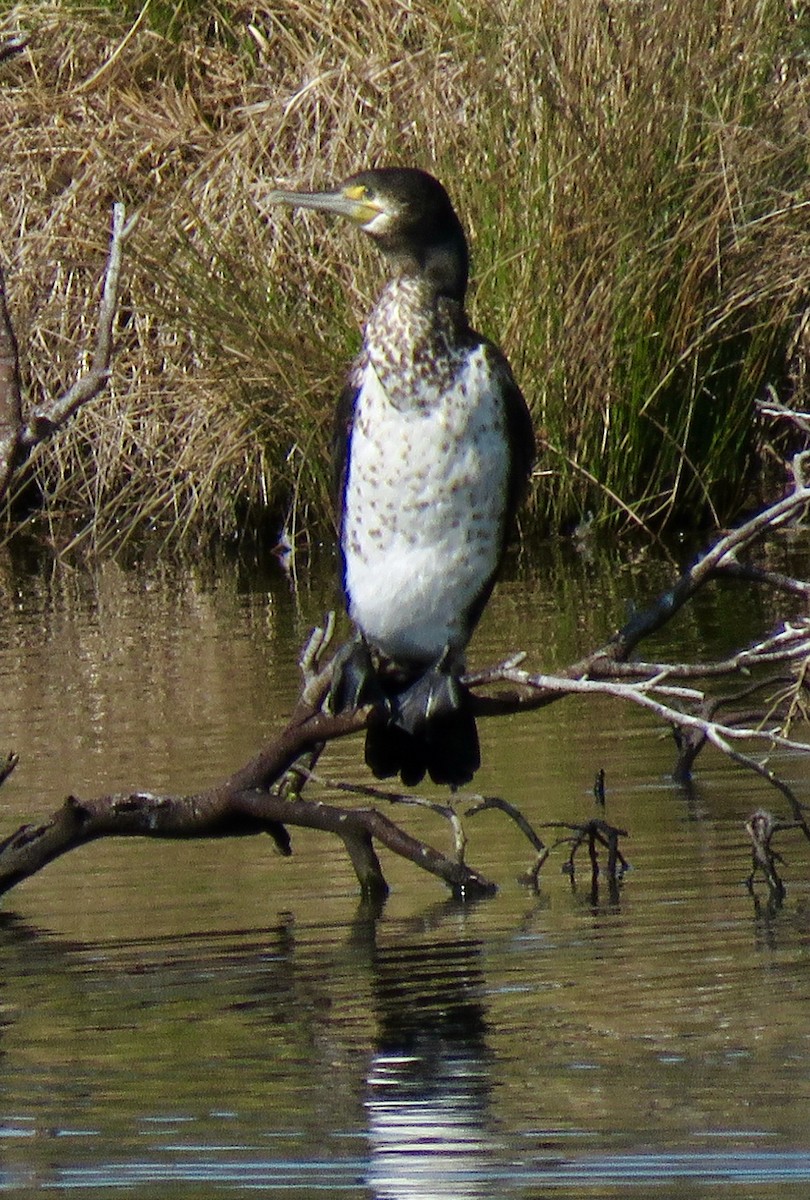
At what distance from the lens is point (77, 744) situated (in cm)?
575

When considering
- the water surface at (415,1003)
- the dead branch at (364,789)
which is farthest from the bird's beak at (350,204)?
the water surface at (415,1003)

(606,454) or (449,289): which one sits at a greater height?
(449,289)

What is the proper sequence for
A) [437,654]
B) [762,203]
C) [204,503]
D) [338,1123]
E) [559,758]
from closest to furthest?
[338,1123] < [437,654] < [559,758] < [762,203] < [204,503]

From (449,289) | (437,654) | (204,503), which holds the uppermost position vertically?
(449,289)

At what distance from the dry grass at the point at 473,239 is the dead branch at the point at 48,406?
16.5 ft

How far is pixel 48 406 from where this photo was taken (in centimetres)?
314

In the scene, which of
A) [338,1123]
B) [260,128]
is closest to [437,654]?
[338,1123]

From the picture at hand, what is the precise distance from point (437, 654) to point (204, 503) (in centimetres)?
537

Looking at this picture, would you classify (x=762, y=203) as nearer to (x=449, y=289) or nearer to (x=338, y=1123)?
(x=449, y=289)

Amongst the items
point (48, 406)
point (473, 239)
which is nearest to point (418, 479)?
point (48, 406)

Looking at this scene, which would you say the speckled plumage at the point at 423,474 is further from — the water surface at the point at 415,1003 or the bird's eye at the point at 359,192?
the water surface at the point at 415,1003

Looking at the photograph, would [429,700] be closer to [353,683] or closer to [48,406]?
[353,683]

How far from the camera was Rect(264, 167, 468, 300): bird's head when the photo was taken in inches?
151

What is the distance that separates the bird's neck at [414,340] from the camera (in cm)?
373
